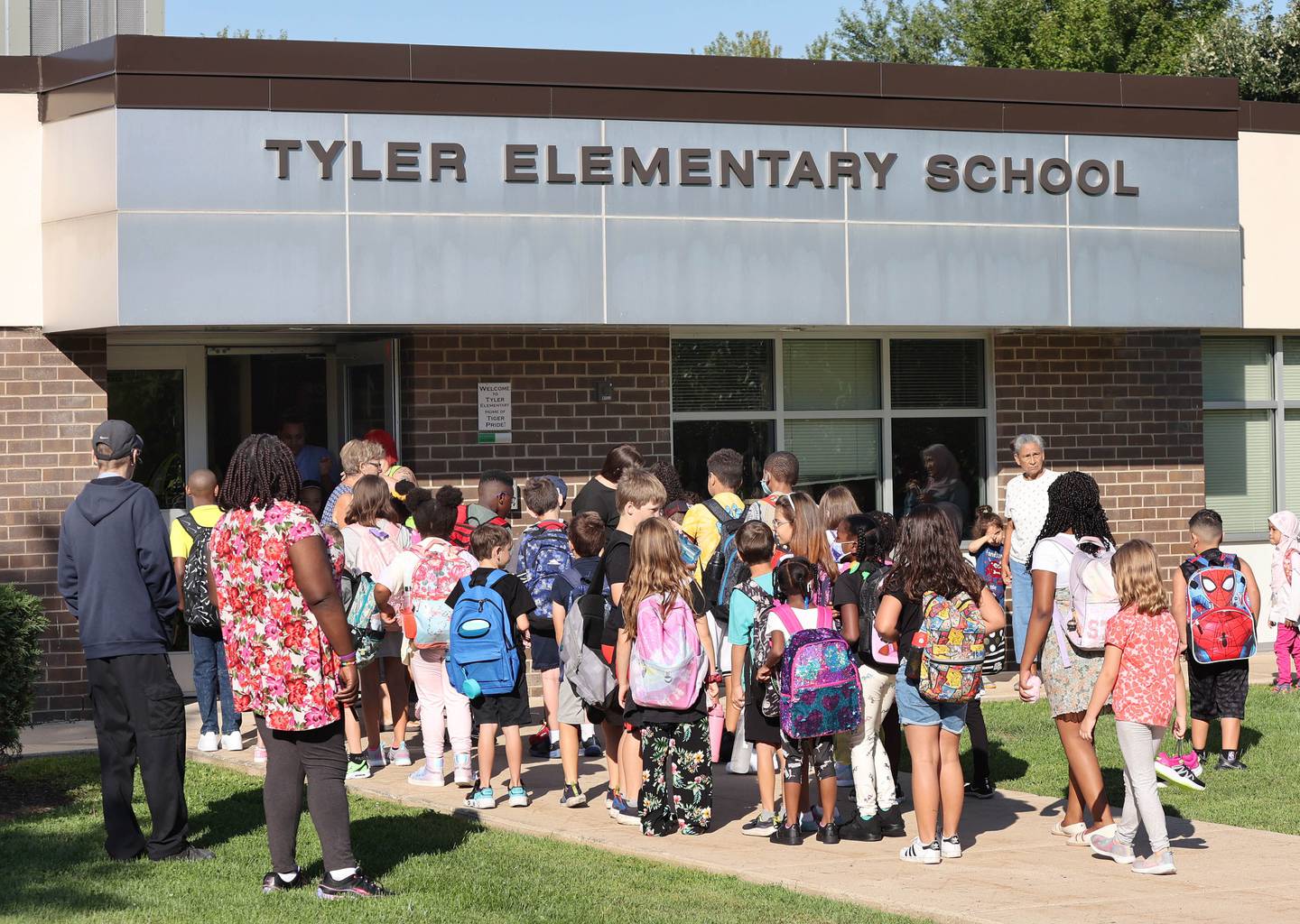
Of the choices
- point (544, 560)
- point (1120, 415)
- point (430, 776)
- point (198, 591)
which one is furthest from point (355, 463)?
point (1120, 415)

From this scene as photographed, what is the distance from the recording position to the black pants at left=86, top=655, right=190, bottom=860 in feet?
24.7

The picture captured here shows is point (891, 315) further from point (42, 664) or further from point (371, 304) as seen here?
point (42, 664)

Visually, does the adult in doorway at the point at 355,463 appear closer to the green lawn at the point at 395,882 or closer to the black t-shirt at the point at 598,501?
the black t-shirt at the point at 598,501

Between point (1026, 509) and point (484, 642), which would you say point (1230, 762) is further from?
point (484, 642)

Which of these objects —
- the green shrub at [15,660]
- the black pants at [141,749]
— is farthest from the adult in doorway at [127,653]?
the green shrub at [15,660]

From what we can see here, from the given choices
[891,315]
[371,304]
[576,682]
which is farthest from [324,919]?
[891,315]

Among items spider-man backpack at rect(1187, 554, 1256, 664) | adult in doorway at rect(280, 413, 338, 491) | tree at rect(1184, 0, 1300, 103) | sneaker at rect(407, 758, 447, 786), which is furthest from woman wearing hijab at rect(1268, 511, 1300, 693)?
tree at rect(1184, 0, 1300, 103)

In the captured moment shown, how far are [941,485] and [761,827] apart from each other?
609 centimetres

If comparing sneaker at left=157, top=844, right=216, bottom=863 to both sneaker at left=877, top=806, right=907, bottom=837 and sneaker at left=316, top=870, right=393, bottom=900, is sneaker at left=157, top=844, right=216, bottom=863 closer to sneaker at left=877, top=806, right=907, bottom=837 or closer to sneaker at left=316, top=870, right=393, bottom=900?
sneaker at left=316, top=870, right=393, bottom=900

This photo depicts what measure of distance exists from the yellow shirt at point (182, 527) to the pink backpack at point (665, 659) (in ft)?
11.1

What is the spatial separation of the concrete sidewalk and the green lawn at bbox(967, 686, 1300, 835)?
333 mm

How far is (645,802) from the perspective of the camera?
8.08 m

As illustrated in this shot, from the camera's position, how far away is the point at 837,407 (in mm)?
13789

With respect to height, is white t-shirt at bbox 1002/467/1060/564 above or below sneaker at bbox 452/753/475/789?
above
